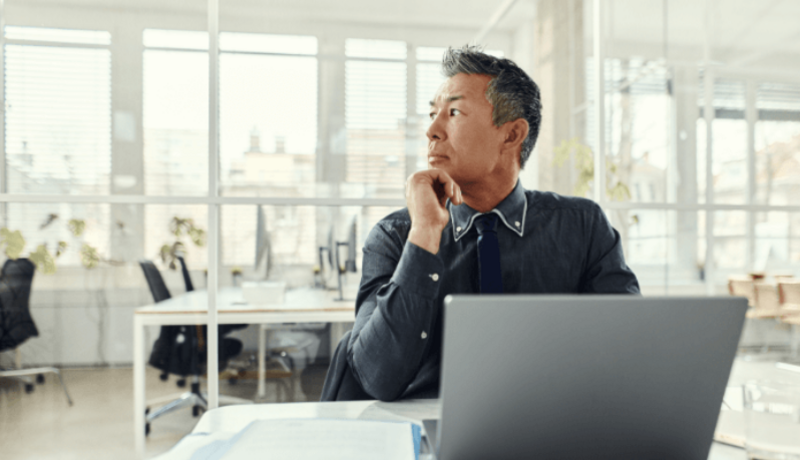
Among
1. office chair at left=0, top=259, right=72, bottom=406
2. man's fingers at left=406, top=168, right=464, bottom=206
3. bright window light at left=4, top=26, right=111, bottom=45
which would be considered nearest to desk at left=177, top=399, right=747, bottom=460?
man's fingers at left=406, top=168, right=464, bottom=206

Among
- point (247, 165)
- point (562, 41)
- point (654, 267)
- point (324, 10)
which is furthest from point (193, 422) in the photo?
point (562, 41)

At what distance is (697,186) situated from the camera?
2.79 m

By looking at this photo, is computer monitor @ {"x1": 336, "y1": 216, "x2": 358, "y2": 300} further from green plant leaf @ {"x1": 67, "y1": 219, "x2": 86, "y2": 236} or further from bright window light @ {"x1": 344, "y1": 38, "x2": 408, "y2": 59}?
green plant leaf @ {"x1": 67, "y1": 219, "x2": 86, "y2": 236}

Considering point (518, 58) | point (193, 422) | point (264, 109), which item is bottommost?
point (193, 422)

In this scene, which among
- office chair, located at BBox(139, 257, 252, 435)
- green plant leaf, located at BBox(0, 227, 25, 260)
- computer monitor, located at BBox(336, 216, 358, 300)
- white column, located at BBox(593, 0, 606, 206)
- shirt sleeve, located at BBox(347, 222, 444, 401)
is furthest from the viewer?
white column, located at BBox(593, 0, 606, 206)

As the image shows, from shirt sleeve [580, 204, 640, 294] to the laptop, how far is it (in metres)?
0.82

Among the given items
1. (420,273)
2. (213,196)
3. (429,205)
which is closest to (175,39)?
(213,196)

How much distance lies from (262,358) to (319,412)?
159cm

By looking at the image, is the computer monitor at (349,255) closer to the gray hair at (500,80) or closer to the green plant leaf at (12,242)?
the gray hair at (500,80)

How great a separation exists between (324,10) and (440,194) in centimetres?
160

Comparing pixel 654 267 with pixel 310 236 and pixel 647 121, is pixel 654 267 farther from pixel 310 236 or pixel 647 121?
pixel 310 236

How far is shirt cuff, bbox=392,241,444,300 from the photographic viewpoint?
113 centimetres

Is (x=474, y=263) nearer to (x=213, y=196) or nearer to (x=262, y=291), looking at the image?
(x=262, y=291)

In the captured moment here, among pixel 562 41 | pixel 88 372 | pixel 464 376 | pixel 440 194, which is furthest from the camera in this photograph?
pixel 562 41
